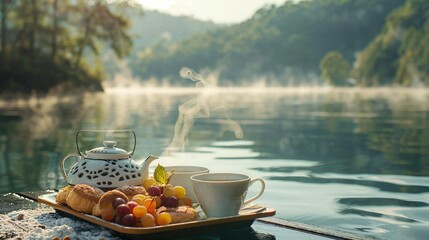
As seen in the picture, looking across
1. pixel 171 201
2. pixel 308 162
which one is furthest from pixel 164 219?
pixel 308 162

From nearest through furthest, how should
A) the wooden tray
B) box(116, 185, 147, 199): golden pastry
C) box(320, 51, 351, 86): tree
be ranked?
the wooden tray
box(116, 185, 147, 199): golden pastry
box(320, 51, 351, 86): tree

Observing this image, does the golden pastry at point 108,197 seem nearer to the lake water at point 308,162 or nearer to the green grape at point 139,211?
the green grape at point 139,211

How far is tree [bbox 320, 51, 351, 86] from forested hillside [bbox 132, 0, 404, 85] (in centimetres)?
635

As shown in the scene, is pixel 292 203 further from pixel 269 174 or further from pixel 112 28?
pixel 112 28

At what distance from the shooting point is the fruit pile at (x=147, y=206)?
A: 324 centimetres

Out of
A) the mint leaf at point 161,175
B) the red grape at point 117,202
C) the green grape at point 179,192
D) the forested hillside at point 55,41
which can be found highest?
the forested hillside at point 55,41

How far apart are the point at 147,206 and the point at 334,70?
394ft

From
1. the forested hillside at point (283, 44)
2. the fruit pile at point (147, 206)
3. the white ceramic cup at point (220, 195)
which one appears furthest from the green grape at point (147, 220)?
the forested hillside at point (283, 44)

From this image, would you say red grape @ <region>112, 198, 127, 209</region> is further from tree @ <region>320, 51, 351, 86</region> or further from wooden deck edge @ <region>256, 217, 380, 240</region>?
tree @ <region>320, 51, 351, 86</region>

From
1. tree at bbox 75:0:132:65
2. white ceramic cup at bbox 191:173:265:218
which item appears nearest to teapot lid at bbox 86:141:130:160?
white ceramic cup at bbox 191:173:265:218

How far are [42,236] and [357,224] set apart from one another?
318 centimetres

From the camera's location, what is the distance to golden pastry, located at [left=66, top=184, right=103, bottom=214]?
350cm

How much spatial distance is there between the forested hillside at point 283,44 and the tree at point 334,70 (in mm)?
6350

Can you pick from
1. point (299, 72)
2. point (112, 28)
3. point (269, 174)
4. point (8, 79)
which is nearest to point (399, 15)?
point (299, 72)
